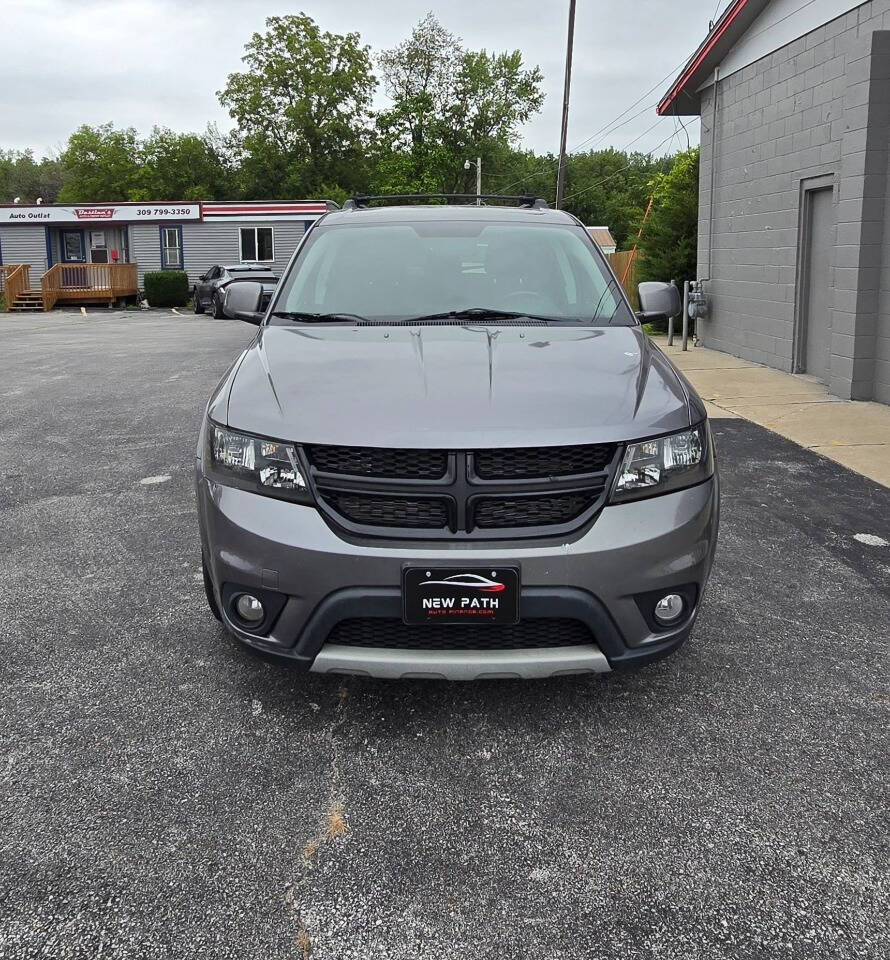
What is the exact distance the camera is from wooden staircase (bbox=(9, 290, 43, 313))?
32.2m

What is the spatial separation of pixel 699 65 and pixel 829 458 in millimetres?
8756

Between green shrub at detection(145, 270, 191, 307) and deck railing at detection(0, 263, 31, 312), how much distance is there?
13.6 ft

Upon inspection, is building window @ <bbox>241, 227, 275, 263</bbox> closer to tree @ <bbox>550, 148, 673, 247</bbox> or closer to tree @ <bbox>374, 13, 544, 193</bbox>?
tree @ <bbox>374, 13, 544, 193</bbox>

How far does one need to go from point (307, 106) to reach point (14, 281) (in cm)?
3024

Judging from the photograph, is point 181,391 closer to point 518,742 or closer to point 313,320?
point 313,320

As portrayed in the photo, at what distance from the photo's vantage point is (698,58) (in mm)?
13328

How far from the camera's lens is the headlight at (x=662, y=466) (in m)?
2.79

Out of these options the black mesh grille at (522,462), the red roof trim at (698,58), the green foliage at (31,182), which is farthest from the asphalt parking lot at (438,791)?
the green foliage at (31,182)

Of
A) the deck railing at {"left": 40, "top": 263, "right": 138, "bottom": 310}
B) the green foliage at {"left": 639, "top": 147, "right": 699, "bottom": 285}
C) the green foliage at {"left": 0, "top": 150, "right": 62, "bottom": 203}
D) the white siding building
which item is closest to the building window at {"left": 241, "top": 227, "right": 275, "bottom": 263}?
the white siding building

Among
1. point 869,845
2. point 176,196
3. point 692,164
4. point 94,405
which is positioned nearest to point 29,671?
point 869,845

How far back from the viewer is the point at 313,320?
3.84 meters

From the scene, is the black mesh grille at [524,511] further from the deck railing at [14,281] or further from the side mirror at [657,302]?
the deck railing at [14,281]

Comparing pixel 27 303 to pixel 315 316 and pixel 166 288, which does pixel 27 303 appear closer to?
pixel 166 288

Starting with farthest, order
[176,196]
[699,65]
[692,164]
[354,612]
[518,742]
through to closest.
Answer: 1. [176,196]
2. [692,164]
3. [699,65]
4. [518,742]
5. [354,612]
